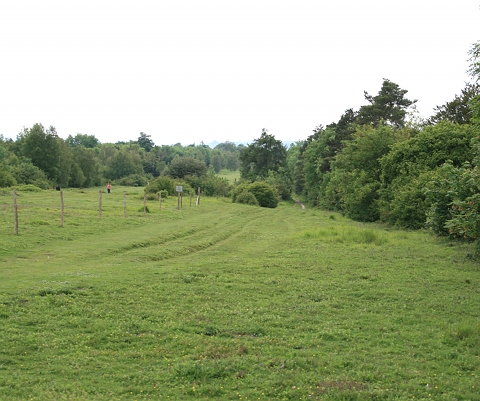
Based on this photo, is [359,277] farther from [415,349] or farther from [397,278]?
[415,349]

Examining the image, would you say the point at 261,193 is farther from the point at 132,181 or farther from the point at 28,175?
the point at 132,181

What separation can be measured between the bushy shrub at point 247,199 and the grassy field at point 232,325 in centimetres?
4718

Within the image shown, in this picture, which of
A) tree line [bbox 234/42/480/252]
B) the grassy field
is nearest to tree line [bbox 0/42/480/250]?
tree line [bbox 234/42/480/252]

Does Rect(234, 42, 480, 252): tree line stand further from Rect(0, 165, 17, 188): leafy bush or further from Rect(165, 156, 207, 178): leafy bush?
Rect(0, 165, 17, 188): leafy bush

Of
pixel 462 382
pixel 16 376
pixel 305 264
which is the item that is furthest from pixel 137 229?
pixel 462 382

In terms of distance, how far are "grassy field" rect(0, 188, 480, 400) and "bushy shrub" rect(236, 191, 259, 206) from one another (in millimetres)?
47184

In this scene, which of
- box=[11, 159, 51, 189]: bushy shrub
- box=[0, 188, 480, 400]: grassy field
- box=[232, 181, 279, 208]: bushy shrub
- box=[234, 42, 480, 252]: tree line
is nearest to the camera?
box=[0, 188, 480, 400]: grassy field

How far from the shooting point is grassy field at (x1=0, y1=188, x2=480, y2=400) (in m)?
7.21

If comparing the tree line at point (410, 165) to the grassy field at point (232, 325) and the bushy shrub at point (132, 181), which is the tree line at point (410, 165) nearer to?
the grassy field at point (232, 325)

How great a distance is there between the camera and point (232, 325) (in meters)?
10.1

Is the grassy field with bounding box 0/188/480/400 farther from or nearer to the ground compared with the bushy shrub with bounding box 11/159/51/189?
nearer to the ground

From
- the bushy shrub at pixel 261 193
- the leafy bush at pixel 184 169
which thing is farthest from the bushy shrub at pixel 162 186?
the leafy bush at pixel 184 169

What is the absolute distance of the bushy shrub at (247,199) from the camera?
67.2 metres

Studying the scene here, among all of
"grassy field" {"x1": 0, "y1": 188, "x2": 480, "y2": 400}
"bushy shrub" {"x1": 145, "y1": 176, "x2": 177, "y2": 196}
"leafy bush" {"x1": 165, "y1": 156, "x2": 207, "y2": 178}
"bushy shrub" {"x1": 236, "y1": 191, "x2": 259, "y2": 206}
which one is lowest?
"grassy field" {"x1": 0, "y1": 188, "x2": 480, "y2": 400}
